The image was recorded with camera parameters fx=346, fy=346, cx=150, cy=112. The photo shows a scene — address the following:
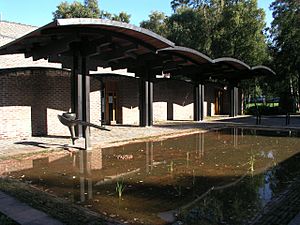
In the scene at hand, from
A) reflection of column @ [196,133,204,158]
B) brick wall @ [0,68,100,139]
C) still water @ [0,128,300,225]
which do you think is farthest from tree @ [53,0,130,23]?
still water @ [0,128,300,225]

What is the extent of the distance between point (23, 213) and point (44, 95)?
1042 centimetres

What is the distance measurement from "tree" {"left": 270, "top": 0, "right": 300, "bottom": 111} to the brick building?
43.2ft

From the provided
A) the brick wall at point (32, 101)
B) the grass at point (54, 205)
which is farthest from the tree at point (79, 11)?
the grass at point (54, 205)

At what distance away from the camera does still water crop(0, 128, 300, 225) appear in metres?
5.17

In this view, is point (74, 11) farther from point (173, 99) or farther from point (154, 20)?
point (173, 99)

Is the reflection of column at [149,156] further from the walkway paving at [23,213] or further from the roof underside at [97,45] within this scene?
the roof underside at [97,45]

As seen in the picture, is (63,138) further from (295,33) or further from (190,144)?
(295,33)

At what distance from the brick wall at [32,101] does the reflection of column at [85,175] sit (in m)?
4.62

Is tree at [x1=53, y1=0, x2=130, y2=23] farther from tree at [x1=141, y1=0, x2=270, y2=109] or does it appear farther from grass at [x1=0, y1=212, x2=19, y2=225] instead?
grass at [x1=0, y1=212, x2=19, y2=225]

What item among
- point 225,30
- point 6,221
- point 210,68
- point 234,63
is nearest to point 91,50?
point 6,221

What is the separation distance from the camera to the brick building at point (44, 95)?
1334 cm

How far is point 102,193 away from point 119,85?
47.3 feet

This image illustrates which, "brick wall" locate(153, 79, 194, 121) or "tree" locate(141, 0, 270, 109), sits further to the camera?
"tree" locate(141, 0, 270, 109)

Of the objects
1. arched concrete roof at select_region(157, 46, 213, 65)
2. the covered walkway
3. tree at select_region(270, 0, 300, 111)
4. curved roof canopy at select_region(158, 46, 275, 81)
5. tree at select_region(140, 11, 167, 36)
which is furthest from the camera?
tree at select_region(140, 11, 167, 36)
